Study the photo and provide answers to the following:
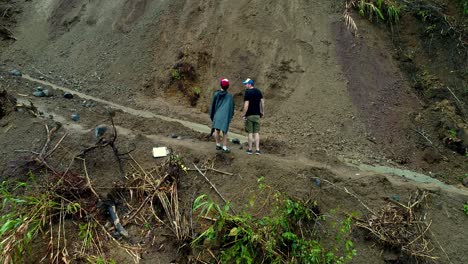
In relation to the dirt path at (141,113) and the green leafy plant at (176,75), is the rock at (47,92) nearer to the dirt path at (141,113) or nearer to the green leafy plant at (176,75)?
the dirt path at (141,113)

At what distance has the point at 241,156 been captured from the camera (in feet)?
21.9

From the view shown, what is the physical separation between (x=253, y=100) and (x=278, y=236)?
2242 mm

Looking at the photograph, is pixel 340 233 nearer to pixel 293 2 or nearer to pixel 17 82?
pixel 293 2

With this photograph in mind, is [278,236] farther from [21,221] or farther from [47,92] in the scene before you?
[47,92]

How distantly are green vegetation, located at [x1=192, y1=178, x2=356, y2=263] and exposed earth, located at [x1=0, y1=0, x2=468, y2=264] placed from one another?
1.17ft

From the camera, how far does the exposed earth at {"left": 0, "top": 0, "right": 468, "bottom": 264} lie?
633cm

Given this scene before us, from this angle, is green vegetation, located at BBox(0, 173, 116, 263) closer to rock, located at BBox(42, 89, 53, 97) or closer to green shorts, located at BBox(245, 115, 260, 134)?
green shorts, located at BBox(245, 115, 260, 134)

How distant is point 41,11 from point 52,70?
3.16m

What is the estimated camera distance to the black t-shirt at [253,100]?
671 centimetres

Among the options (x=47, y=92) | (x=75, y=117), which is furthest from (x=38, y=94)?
(x=75, y=117)

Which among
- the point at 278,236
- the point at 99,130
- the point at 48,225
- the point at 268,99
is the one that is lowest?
the point at 48,225

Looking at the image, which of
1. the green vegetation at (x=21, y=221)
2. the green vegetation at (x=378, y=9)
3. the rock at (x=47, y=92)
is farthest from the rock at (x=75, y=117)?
the green vegetation at (x=378, y=9)

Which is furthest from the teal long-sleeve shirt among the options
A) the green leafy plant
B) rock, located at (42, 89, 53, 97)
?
rock, located at (42, 89, 53, 97)

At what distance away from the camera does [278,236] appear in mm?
5242
